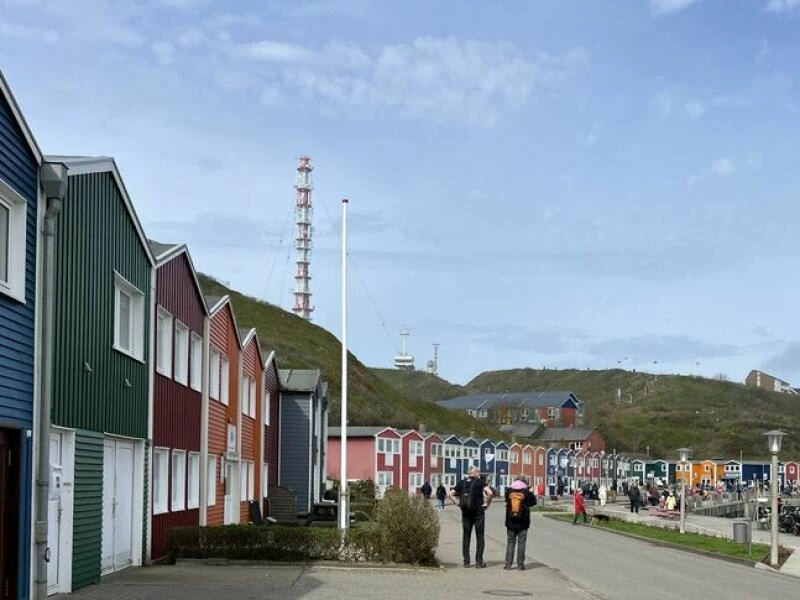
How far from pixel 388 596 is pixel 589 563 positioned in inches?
386

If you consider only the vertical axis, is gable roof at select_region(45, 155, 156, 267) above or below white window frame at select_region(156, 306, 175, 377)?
above

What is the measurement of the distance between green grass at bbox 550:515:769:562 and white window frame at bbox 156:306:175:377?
1420 centimetres

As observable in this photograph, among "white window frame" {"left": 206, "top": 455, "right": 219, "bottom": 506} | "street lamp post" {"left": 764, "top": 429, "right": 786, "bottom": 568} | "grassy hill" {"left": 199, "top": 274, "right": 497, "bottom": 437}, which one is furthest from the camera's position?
"grassy hill" {"left": 199, "top": 274, "right": 497, "bottom": 437}

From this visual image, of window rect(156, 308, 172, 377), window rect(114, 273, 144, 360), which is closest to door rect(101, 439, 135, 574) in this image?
window rect(114, 273, 144, 360)

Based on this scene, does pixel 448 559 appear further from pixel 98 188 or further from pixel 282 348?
pixel 282 348

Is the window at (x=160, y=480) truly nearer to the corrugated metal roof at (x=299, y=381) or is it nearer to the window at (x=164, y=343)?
the window at (x=164, y=343)

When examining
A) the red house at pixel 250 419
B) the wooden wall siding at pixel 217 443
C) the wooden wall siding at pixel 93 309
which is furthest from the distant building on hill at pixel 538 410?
the wooden wall siding at pixel 93 309

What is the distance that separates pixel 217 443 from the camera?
1131 inches

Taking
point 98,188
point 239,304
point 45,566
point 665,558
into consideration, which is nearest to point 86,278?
point 98,188

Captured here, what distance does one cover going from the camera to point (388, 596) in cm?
1639

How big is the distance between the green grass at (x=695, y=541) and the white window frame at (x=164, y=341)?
14.2m

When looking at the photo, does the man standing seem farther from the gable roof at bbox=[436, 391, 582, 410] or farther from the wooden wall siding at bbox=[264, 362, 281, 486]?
the gable roof at bbox=[436, 391, 582, 410]

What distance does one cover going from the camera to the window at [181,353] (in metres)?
23.7

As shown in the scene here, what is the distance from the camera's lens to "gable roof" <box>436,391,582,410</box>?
18062 centimetres
